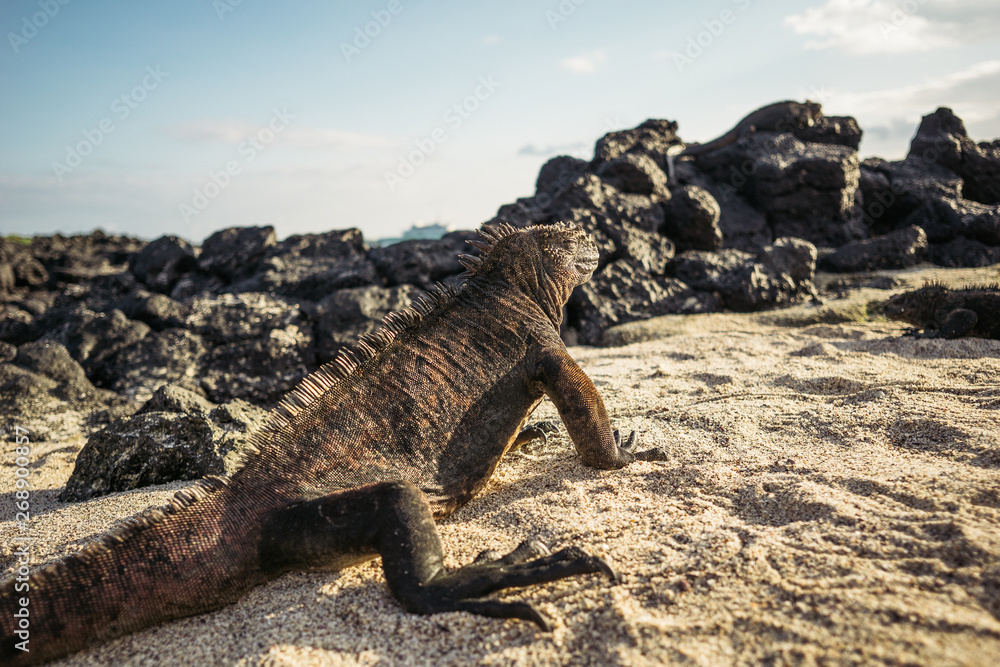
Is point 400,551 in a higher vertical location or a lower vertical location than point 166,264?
lower

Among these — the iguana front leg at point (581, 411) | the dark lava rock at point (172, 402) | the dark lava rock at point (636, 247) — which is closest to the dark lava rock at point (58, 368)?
the dark lava rock at point (172, 402)

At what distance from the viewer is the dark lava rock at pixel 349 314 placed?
6.58 metres

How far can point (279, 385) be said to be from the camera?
250 inches

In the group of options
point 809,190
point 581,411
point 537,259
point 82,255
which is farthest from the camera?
point 82,255

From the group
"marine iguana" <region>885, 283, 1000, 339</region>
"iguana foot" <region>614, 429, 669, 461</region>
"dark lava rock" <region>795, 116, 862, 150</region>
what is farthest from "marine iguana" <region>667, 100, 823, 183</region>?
"iguana foot" <region>614, 429, 669, 461</region>

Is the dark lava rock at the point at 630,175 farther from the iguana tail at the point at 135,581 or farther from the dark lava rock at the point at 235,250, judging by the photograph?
the iguana tail at the point at 135,581

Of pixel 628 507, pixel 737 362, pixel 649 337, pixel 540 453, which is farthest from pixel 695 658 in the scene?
pixel 649 337

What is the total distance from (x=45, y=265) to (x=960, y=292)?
24227mm

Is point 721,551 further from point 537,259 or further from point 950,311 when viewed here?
point 950,311

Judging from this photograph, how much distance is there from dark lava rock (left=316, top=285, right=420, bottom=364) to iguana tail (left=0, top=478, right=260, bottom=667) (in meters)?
4.51

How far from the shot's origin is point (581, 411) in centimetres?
275

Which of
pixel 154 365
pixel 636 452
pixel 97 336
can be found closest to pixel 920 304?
pixel 636 452

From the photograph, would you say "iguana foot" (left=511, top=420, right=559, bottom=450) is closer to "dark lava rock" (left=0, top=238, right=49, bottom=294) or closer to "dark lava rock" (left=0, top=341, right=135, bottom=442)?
"dark lava rock" (left=0, top=341, right=135, bottom=442)

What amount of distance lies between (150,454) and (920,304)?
7.27 m
